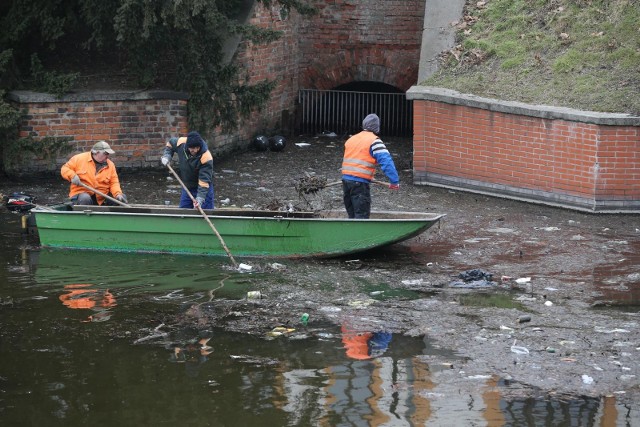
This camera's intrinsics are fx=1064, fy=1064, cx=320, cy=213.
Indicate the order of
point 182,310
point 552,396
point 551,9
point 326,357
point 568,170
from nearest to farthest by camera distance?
point 552,396, point 326,357, point 182,310, point 568,170, point 551,9

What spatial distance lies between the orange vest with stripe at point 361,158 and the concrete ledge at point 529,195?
3.58 meters

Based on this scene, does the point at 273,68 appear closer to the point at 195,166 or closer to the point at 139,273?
the point at 195,166

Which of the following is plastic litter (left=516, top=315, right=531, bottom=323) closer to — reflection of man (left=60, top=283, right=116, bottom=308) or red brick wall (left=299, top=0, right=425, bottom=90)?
reflection of man (left=60, top=283, right=116, bottom=308)

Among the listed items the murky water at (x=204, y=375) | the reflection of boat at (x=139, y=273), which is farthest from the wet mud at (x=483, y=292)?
the reflection of boat at (x=139, y=273)

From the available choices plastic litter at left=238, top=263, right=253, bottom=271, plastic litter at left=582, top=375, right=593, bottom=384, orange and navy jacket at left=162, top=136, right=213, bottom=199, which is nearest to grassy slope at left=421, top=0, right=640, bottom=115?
orange and navy jacket at left=162, top=136, right=213, bottom=199

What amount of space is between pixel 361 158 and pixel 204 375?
15.6ft

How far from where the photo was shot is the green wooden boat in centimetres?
1324

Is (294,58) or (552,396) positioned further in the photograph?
(294,58)

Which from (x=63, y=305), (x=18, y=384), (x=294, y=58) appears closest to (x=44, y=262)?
(x=63, y=305)

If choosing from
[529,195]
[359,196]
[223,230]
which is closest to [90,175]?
[223,230]

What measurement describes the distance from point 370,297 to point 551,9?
28.7ft

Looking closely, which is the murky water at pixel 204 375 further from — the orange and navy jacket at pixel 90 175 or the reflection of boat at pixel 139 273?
the orange and navy jacket at pixel 90 175

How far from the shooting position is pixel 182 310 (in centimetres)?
1159

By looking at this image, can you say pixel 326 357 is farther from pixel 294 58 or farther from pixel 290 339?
pixel 294 58
